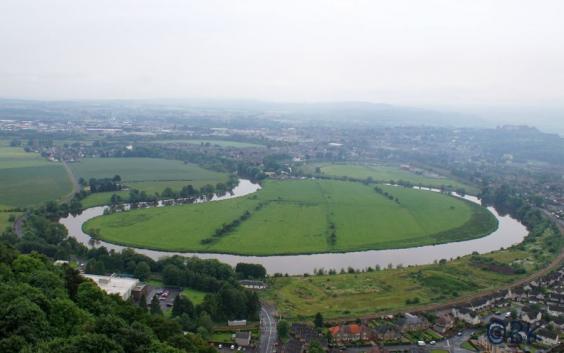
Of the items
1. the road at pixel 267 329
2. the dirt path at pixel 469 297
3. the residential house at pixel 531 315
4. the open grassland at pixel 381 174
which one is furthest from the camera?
the open grassland at pixel 381 174

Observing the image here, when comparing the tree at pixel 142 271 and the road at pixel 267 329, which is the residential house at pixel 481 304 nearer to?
the road at pixel 267 329

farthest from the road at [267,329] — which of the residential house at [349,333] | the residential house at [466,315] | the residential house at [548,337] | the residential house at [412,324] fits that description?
the residential house at [548,337]

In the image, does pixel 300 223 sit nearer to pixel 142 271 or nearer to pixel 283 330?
pixel 142 271

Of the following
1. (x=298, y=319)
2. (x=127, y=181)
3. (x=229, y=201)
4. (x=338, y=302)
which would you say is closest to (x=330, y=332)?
(x=298, y=319)

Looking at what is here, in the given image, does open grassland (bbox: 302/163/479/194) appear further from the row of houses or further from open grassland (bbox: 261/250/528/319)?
the row of houses

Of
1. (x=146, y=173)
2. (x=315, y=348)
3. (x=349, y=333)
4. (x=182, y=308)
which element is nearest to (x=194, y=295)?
(x=182, y=308)

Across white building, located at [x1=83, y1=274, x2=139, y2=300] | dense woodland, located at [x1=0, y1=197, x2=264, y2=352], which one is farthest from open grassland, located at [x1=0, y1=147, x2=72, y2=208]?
white building, located at [x1=83, y1=274, x2=139, y2=300]
